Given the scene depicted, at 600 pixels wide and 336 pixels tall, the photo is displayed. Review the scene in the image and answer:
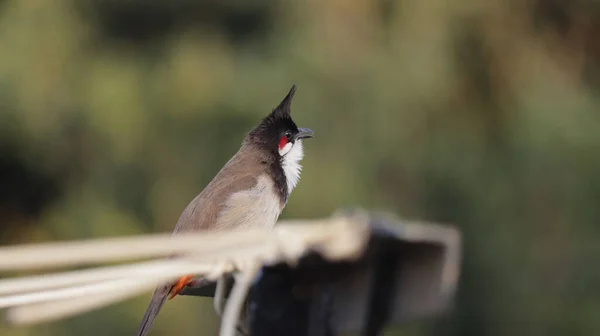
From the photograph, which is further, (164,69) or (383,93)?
(164,69)

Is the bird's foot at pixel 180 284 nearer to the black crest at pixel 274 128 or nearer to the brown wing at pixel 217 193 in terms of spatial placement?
the brown wing at pixel 217 193

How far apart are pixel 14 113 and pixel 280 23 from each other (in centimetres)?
200

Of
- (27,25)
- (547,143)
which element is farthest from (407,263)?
(27,25)

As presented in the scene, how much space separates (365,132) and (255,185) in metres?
3.75

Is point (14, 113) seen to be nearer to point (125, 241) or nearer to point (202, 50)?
point (202, 50)

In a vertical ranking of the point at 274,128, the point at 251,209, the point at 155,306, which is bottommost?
the point at 155,306

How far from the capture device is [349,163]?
20.8 feet

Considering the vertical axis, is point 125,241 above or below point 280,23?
below

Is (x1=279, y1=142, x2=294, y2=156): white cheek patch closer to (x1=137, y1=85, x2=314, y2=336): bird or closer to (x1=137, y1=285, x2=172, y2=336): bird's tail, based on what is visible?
(x1=137, y1=85, x2=314, y2=336): bird

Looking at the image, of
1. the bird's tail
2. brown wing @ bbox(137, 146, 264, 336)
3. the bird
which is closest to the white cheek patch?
the bird

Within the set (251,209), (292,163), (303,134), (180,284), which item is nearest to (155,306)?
(180,284)

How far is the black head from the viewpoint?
311 centimetres

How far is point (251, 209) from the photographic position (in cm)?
282

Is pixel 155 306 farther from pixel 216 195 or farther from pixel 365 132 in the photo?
pixel 365 132
